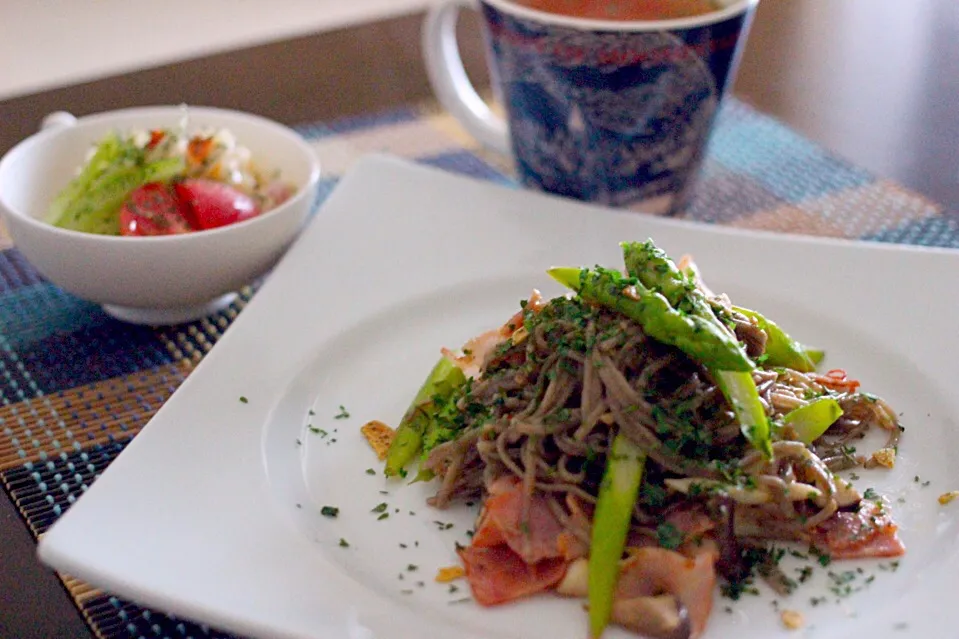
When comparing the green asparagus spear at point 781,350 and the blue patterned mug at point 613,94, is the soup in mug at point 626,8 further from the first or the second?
the green asparagus spear at point 781,350

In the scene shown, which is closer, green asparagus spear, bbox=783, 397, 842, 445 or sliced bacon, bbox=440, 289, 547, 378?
green asparagus spear, bbox=783, 397, 842, 445

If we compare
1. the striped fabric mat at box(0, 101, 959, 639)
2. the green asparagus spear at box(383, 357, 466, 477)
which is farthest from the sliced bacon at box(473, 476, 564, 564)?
the striped fabric mat at box(0, 101, 959, 639)

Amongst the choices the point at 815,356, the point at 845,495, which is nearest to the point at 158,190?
the point at 815,356

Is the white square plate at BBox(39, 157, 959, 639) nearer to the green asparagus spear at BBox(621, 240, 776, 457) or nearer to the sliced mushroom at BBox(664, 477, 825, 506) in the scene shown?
the sliced mushroom at BBox(664, 477, 825, 506)

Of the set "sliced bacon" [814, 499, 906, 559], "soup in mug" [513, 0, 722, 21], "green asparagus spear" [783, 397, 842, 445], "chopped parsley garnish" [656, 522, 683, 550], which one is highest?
"soup in mug" [513, 0, 722, 21]

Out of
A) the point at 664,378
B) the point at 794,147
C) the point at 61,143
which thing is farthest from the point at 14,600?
the point at 794,147

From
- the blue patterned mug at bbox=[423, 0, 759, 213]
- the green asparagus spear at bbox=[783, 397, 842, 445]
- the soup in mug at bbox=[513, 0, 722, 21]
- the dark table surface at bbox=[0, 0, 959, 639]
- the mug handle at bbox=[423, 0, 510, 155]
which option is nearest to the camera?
the green asparagus spear at bbox=[783, 397, 842, 445]
